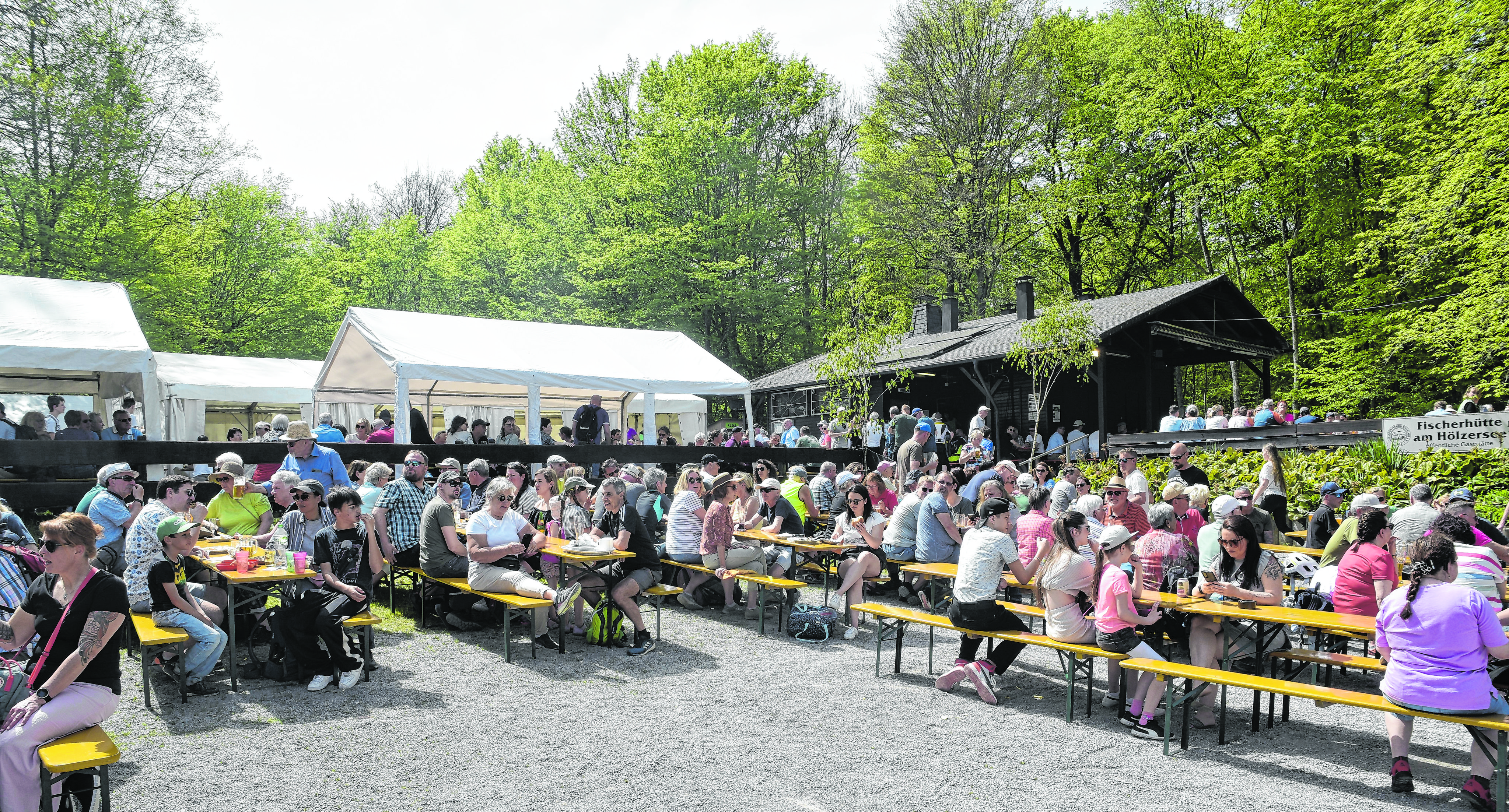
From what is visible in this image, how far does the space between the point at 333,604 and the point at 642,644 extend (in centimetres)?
238

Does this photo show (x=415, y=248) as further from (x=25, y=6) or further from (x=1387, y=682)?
(x=1387, y=682)

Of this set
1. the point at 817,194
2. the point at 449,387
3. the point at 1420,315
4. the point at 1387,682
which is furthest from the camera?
the point at 817,194

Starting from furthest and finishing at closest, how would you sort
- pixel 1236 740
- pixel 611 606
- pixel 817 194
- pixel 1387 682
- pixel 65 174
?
1. pixel 817 194
2. pixel 65 174
3. pixel 611 606
4. pixel 1236 740
5. pixel 1387 682

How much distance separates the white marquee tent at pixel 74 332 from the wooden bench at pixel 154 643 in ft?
23.7

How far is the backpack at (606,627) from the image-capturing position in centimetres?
740

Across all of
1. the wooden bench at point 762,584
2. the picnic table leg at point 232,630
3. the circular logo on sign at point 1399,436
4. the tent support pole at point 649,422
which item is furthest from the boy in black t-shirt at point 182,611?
the circular logo on sign at point 1399,436

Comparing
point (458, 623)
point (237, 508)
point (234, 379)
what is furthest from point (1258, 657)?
point (234, 379)

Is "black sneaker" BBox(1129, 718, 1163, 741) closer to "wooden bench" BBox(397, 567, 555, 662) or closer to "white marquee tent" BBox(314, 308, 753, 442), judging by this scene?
"wooden bench" BBox(397, 567, 555, 662)

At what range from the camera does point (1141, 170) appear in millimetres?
28672

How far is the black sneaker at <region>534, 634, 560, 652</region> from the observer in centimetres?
733

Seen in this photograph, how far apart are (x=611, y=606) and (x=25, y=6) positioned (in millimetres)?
20688

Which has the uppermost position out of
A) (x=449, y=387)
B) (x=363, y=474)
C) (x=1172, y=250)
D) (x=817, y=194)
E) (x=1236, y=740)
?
(x=817, y=194)

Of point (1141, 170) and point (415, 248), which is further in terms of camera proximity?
point (415, 248)

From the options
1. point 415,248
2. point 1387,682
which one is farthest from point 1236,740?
point 415,248
